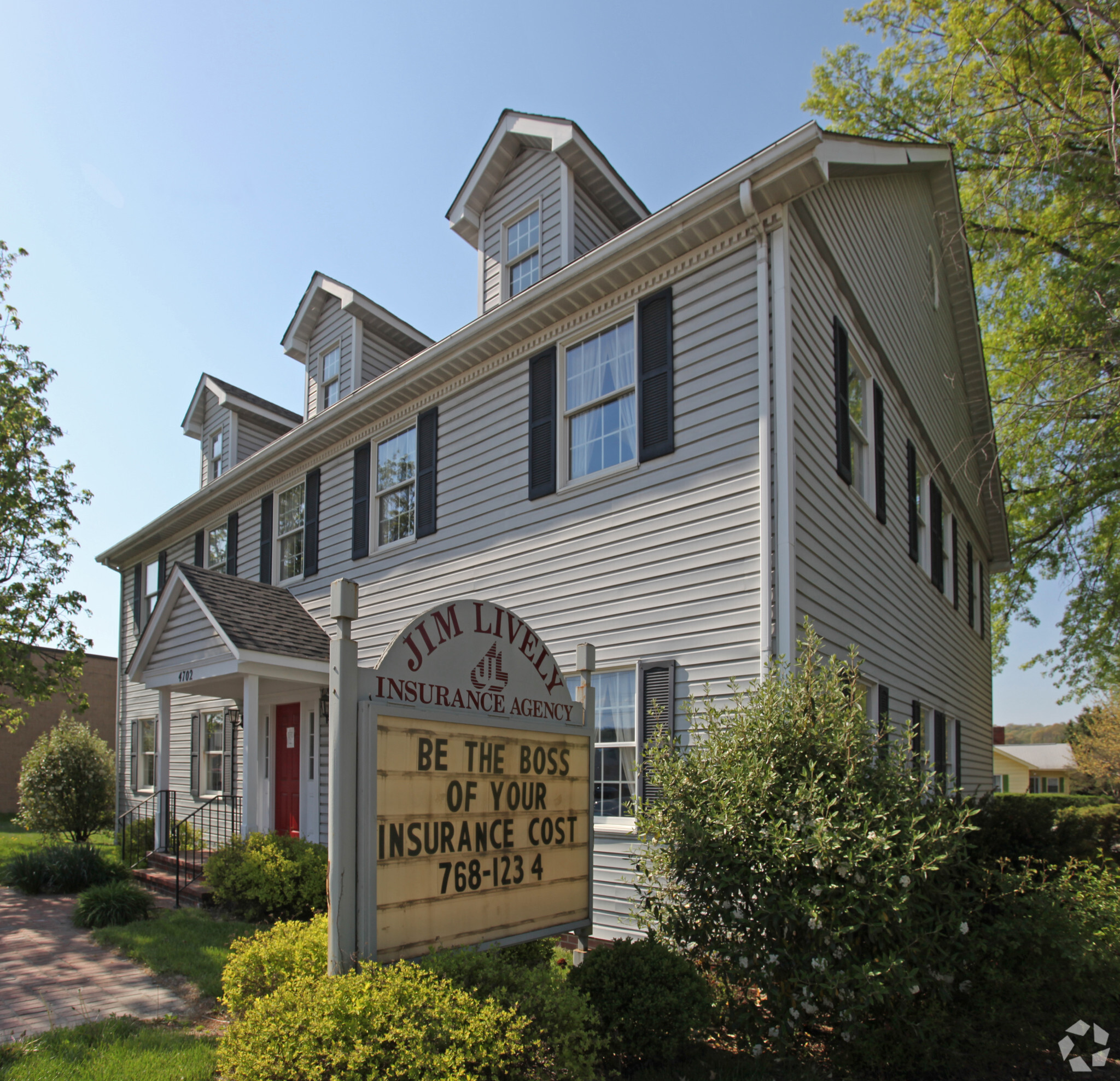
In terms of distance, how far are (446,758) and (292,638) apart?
781cm

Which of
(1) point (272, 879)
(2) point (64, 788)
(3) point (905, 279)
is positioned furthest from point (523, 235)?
(2) point (64, 788)

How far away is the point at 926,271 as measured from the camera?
1473 centimetres

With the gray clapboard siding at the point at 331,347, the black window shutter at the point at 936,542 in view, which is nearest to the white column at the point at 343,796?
the gray clapboard siding at the point at 331,347

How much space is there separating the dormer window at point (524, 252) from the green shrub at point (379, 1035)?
9.15 metres

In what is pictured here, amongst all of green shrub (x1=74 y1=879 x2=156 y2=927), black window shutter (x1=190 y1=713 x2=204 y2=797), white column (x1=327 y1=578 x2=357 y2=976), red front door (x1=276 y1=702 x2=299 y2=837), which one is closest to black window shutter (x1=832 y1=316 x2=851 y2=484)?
white column (x1=327 y1=578 x2=357 y2=976)

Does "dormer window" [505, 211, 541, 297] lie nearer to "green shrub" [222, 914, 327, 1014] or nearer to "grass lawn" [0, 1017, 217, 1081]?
"green shrub" [222, 914, 327, 1014]

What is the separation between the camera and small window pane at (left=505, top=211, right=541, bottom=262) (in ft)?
37.5

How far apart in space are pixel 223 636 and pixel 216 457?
9.17 m

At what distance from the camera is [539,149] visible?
1149 cm

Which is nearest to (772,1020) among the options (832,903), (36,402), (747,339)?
(832,903)

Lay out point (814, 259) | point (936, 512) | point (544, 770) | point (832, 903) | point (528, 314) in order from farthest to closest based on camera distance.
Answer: point (936, 512) < point (528, 314) < point (814, 259) < point (544, 770) < point (832, 903)

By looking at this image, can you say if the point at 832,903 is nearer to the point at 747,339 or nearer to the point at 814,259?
the point at 747,339

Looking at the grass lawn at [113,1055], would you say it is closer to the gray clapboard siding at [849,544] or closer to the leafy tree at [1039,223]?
the gray clapboard siding at [849,544]

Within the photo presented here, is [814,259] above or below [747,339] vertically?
above
